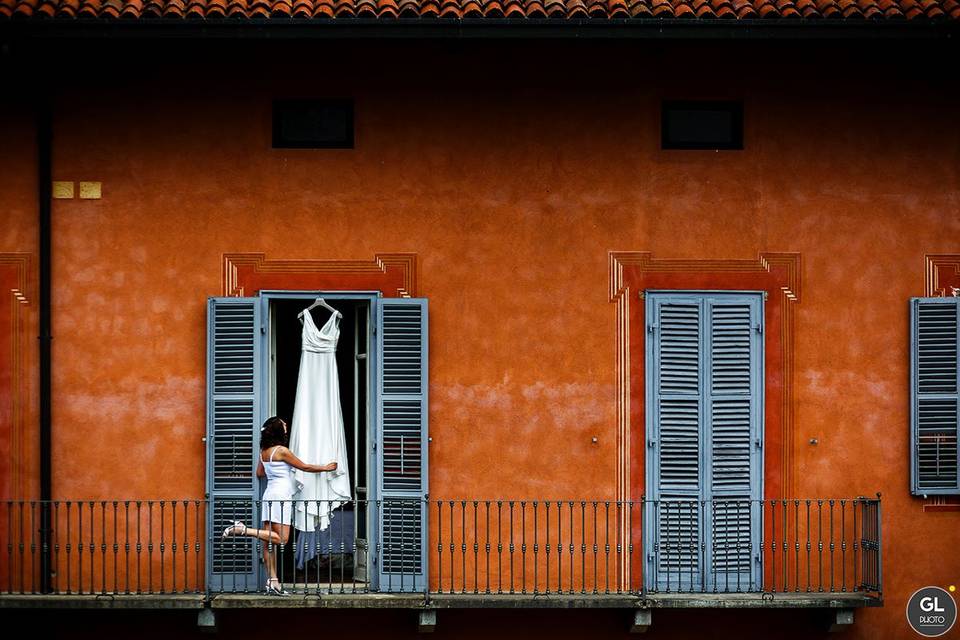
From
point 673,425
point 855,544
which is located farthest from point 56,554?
point 855,544

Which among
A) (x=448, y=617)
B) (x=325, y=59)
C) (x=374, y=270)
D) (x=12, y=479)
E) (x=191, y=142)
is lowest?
(x=448, y=617)

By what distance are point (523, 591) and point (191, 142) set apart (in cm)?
463

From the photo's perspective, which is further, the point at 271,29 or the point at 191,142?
the point at 191,142

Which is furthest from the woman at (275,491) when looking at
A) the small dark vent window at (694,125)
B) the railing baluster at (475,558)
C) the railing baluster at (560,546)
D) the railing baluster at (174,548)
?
the small dark vent window at (694,125)

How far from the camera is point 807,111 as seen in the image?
1182 cm

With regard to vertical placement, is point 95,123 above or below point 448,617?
above

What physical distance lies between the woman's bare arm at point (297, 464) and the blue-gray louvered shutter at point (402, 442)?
0.43m

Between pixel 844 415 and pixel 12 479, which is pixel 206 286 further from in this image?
pixel 844 415

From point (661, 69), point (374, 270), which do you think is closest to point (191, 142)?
point (374, 270)

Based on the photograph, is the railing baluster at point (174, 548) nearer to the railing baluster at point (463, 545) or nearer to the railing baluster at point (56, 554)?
the railing baluster at point (56, 554)

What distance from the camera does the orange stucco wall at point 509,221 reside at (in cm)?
1165

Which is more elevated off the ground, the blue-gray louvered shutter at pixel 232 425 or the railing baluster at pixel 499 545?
the blue-gray louvered shutter at pixel 232 425

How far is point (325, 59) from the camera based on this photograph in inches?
461

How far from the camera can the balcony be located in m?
11.4
